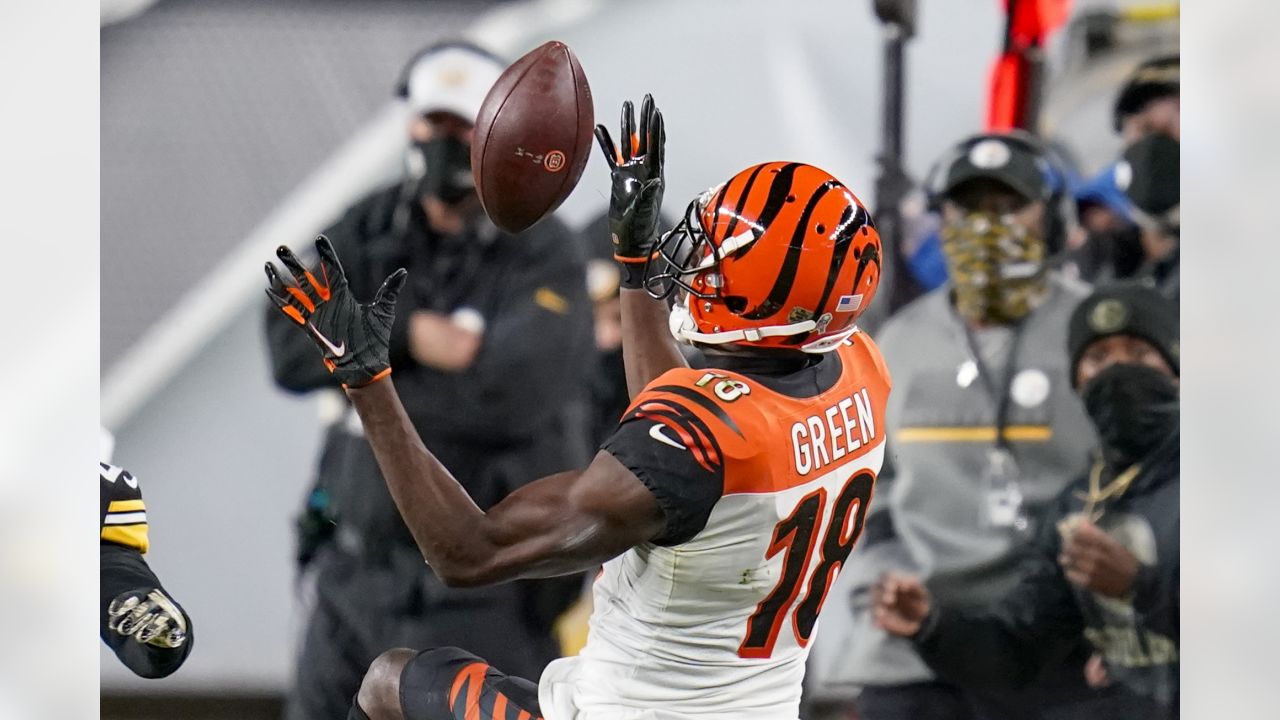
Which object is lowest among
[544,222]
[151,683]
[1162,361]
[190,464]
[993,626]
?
[151,683]

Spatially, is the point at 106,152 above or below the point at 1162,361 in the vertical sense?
above

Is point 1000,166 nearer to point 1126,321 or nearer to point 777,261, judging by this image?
point 1126,321

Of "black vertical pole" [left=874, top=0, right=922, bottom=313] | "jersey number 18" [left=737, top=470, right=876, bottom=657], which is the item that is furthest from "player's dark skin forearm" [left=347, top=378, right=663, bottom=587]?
"black vertical pole" [left=874, top=0, right=922, bottom=313]

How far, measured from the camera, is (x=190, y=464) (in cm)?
541

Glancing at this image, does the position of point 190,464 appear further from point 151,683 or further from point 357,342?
point 357,342

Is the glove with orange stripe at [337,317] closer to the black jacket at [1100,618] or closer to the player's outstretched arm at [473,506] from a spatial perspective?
the player's outstretched arm at [473,506]

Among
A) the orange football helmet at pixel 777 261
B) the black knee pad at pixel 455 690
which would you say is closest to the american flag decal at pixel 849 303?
the orange football helmet at pixel 777 261

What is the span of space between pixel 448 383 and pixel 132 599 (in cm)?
164

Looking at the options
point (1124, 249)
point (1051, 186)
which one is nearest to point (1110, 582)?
point (1051, 186)

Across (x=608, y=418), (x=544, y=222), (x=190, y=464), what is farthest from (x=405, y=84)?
(x=190, y=464)

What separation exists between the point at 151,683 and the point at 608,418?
74.6 inches

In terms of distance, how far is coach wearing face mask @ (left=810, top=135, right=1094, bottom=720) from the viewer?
164 inches

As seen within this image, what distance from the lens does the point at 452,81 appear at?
457 centimetres

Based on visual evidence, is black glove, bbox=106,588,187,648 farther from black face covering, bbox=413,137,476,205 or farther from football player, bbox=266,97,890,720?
black face covering, bbox=413,137,476,205
